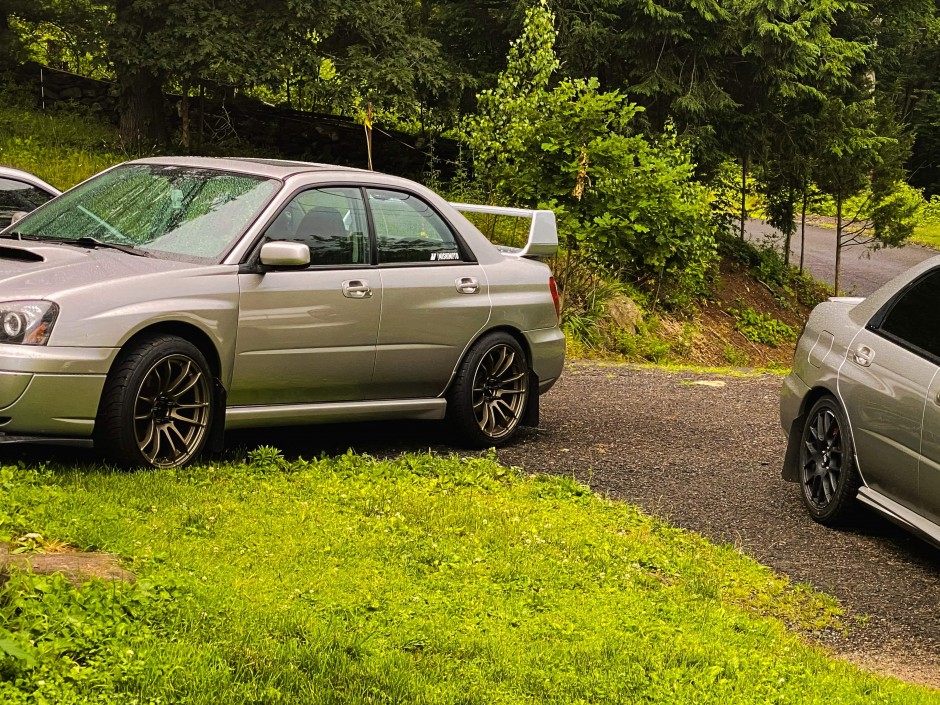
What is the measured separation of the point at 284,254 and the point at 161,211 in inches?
36.8

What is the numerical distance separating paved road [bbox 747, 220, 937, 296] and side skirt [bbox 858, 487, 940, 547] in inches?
1016

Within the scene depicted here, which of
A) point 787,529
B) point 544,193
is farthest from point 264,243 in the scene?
point 544,193

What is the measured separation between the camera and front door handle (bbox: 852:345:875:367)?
7453 millimetres

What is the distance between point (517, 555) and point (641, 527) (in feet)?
3.91

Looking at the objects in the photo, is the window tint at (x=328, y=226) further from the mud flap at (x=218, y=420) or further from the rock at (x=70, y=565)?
the rock at (x=70, y=565)

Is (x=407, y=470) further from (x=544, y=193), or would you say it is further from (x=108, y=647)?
(x=544, y=193)

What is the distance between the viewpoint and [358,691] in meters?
4.41

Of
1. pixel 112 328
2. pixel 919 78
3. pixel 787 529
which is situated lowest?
pixel 787 529

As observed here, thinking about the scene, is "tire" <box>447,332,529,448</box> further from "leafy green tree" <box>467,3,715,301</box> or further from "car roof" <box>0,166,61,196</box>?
"leafy green tree" <box>467,3,715,301</box>

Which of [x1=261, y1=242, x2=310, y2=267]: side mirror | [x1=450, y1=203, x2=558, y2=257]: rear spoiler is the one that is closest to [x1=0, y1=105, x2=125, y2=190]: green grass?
[x1=450, y1=203, x2=558, y2=257]: rear spoiler

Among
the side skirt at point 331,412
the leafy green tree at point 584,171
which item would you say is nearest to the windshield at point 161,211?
the side skirt at point 331,412

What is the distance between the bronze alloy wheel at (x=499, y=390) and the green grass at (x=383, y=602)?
140cm

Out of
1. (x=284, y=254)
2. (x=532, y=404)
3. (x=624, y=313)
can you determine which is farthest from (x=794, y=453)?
(x=624, y=313)

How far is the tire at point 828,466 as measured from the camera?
757 centimetres
